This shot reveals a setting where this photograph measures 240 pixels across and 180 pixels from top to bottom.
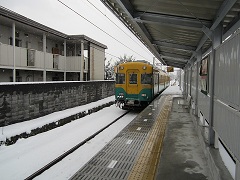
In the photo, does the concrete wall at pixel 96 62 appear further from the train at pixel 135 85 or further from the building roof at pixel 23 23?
the train at pixel 135 85

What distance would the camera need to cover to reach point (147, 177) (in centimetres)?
436

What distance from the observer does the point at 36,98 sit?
10.9m

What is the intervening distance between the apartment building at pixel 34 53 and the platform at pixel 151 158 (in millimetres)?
9006

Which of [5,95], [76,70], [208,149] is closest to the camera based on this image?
[208,149]

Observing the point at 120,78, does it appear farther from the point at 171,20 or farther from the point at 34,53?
the point at 171,20

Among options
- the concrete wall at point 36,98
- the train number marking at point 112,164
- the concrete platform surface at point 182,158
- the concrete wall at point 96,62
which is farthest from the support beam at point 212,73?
the concrete wall at point 96,62

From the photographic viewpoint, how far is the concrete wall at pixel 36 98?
29.1 feet

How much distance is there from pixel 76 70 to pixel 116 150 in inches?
602

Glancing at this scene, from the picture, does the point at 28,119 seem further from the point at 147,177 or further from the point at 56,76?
the point at 56,76

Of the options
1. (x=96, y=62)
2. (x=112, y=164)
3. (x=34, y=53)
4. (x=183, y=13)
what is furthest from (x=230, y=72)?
(x=96, y=62)

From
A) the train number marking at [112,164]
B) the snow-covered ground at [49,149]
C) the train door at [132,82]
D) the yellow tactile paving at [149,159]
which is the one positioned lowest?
the snow-covered ground at [49,149]

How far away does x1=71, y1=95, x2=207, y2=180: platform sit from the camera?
4.53 metres

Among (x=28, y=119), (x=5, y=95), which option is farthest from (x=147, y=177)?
(x=28, y=119)

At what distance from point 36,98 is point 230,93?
9.29 metres
